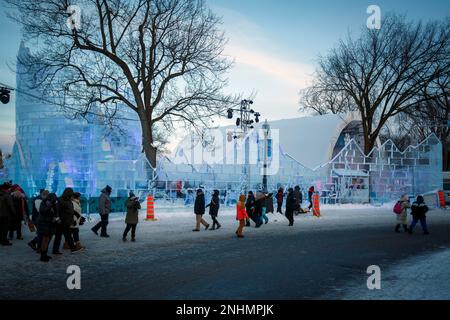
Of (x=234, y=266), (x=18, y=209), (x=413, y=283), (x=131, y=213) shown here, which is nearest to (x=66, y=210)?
(x=131, y=213)

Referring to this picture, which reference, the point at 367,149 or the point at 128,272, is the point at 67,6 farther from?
the point at 367,149

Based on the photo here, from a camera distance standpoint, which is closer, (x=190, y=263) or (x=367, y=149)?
(x=190, y=263)

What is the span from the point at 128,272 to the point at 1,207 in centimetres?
558

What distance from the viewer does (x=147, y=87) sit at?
27.8 metres

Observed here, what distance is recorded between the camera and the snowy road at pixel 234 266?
7133mm

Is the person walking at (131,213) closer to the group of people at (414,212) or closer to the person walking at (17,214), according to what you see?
the person walking at (17,214)

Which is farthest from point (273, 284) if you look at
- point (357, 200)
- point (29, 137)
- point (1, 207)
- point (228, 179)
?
point (29, 137)

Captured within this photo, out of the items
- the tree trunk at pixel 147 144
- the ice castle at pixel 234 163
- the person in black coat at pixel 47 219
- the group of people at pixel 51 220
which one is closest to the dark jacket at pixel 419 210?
the group of people at pixel 51 220

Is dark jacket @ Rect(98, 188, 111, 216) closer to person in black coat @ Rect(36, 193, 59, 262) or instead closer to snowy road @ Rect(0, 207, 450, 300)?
snowy road @ Rect(0, 207, 450, 300)

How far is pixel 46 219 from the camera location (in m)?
10.4

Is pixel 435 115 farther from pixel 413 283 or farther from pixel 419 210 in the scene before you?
pixel 413 283

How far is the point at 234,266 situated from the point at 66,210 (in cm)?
446

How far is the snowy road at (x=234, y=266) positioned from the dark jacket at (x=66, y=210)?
0.84 meters

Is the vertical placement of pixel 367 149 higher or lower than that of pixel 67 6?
lower
